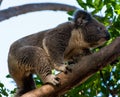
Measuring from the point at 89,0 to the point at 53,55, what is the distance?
634 millimetres

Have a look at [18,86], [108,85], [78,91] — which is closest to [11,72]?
[18,86]

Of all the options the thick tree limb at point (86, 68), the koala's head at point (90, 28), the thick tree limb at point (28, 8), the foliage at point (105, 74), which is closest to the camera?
the thick tree limb at point (86, 68)

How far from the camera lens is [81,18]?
330 centimetres

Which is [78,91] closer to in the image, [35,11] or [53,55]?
[53,55]

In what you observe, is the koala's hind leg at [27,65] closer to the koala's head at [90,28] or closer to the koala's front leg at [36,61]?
the koala's front leg at [36,61]

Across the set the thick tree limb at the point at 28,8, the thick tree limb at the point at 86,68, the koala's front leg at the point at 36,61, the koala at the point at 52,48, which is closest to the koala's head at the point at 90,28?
the koala at the point at 52,48

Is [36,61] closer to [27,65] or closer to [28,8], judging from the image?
[27,65]

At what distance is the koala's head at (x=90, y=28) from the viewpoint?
3.17 metres

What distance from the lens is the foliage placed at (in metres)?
2.69

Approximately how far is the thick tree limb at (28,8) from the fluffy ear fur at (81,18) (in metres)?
1.03

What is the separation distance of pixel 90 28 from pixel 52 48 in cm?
56

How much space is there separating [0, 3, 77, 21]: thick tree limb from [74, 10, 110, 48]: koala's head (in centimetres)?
105

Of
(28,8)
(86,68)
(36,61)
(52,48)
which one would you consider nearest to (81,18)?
(52,48)

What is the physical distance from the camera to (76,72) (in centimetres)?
220
